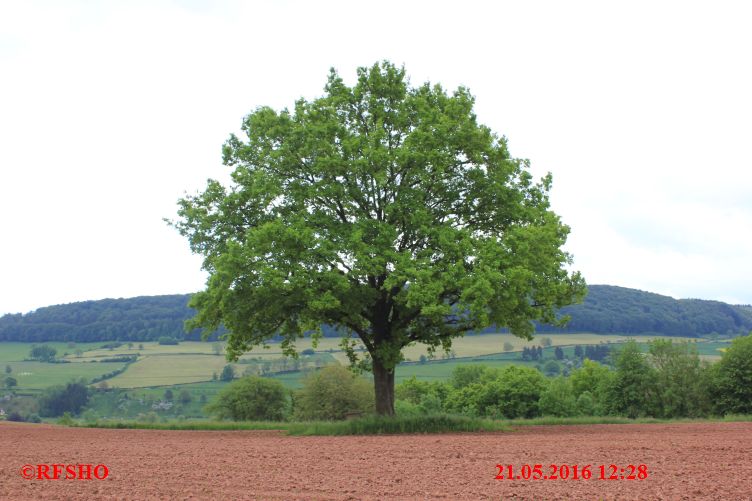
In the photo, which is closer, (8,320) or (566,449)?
(566,449)

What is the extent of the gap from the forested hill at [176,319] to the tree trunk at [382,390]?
109 m

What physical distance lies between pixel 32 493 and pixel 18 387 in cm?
11119

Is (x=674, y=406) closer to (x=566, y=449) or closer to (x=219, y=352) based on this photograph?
(x=566, y=449)

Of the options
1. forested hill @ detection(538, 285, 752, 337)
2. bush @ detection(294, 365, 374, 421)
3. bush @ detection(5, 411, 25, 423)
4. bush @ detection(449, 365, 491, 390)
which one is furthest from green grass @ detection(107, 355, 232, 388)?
forested hill @ detection(538, 285, 752, 337)

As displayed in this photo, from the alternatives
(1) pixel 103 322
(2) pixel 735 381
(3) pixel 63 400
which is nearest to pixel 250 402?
(2) pixel 735 381

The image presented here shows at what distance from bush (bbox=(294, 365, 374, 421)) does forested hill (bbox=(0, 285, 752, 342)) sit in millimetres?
71425

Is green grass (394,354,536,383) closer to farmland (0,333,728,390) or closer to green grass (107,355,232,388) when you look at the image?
farmland (0,333,728,390)

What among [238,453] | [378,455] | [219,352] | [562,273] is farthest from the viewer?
[219,352]

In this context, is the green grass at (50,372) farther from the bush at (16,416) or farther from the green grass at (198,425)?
the green grass at (198,425)

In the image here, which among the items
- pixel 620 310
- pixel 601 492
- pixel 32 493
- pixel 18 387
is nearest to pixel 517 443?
pixel 601 492

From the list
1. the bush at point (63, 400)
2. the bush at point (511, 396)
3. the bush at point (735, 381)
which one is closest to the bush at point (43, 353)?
the bush at point (63, 400)

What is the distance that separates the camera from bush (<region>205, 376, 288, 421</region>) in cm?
6044

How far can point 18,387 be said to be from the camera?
106812mm

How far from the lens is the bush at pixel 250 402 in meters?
60.4
